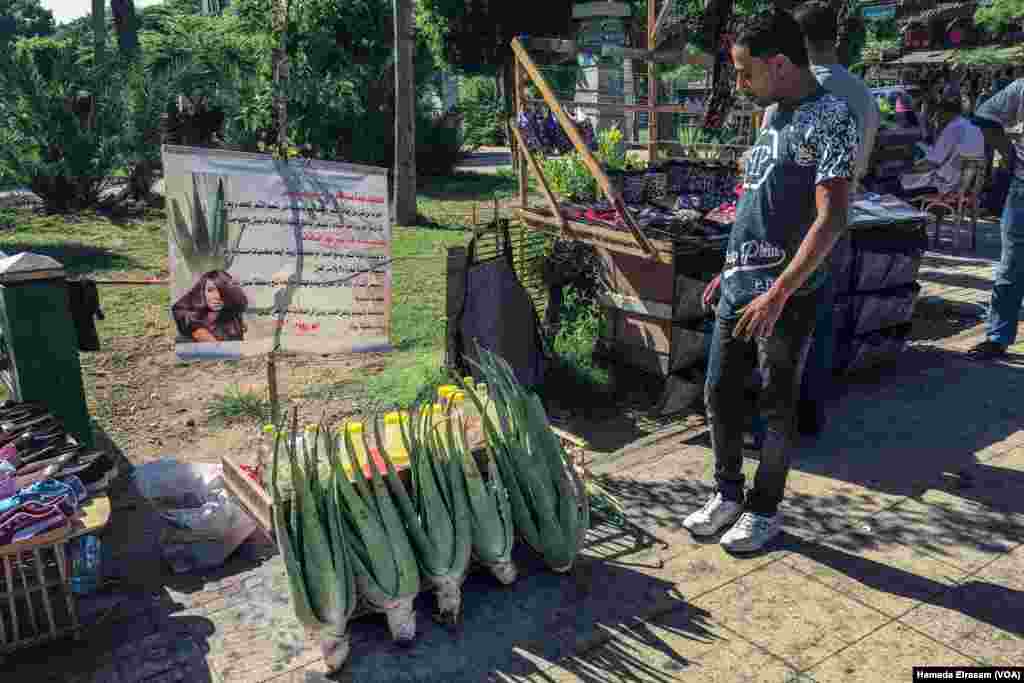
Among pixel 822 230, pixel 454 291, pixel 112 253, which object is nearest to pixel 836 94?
pixel 822 230

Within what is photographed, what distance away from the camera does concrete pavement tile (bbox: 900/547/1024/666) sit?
2.99m

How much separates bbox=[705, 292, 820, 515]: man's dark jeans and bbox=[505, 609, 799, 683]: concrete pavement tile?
→ 776mm

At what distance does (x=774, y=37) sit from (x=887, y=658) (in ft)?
7.40

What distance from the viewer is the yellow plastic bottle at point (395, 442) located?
135 inches

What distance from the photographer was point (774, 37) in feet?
10.6

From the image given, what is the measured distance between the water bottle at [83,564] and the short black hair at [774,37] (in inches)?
126

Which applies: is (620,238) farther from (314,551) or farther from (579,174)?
(314,551)

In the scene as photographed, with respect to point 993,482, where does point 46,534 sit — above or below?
above

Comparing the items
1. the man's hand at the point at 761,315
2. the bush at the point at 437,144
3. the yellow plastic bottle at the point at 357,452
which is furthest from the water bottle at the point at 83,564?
the bush at the point at 437,144

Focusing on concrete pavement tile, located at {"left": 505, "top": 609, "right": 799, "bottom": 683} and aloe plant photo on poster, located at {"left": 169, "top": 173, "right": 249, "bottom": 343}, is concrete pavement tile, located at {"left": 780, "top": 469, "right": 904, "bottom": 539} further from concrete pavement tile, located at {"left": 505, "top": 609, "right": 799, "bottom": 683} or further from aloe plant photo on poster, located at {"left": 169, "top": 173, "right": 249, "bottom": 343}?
aloe plant photo on poster, located at {"left": 169, "top": 173, "right": 249, "bottom": 343}

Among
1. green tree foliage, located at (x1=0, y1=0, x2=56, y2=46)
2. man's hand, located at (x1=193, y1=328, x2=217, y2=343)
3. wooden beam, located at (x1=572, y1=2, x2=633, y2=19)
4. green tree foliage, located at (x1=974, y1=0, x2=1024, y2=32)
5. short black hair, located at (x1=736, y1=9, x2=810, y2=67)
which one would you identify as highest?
green tree foliage, located at (x1=0, y1=0, x2=56, y2=46)

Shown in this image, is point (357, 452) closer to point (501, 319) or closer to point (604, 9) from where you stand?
→ point (501, 319)

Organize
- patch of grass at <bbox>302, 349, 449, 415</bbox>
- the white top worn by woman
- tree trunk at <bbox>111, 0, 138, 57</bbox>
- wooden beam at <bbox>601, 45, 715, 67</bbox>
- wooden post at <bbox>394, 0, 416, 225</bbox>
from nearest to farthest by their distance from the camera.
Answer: patch of grass at <bbox>302, 349, 449, 415</bbox> → wooden beam at <bbox>601, 45, 715, 67</bbox> → the white top worn by woman → wooden post at <bbox>394, 0, 416, 225</bbox> → tree trunk at <bbox>111, 0, 138, 57</bbox>

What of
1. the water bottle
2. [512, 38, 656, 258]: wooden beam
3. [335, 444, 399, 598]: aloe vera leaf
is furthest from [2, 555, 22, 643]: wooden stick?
[512, 38, 656, 258]: wooden beam
